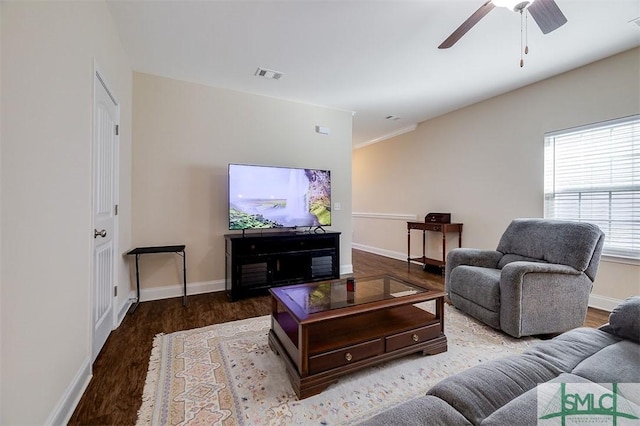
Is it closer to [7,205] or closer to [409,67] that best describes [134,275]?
[7,205]

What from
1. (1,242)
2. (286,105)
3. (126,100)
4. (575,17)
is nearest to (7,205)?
(1,242)

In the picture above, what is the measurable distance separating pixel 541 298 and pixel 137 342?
10.6 ft

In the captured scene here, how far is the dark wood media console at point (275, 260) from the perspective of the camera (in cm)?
312

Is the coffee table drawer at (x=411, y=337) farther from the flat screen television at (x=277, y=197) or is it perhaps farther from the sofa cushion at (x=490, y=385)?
the flat screen television at (x=277, y=197)

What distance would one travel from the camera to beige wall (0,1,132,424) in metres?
1.00

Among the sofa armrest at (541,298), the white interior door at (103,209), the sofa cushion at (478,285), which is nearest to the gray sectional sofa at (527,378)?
the sofa armrest at (541,298)

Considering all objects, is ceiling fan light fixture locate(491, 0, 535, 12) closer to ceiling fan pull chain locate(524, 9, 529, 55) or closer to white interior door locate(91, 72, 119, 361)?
ceiling fan pull chain locate(524, 9, 529, 55)

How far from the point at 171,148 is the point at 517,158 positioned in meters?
4.44

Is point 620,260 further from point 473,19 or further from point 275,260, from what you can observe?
point 275,260

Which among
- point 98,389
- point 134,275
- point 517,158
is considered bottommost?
point 98,389

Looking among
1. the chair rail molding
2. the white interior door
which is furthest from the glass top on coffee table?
the chair rail molding

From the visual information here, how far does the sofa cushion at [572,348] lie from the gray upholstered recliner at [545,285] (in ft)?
3.02

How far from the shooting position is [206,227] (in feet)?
11.2

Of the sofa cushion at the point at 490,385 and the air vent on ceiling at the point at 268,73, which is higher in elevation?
the air vent on ceiling at the point at 268,73
